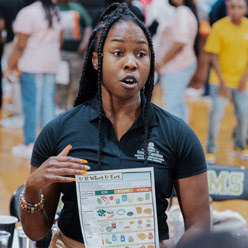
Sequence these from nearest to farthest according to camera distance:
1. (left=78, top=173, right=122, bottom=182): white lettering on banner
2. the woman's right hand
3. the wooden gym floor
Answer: the woman's right hand, (left=78, top=173, right=122, bottom=182): white lettering on banner, the wooden gym floor

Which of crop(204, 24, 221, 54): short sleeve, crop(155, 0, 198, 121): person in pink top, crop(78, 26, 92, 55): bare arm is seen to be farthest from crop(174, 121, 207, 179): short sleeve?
crop(78, 26, 92, 55): bare arm

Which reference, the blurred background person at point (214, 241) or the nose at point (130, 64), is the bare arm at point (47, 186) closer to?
the nose at point (130, 64)

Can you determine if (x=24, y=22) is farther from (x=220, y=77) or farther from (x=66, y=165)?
(x=66, y=165)

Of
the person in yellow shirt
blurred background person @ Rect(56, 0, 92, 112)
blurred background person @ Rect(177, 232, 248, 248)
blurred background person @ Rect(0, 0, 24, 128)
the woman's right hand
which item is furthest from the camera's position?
blurred background person @ Rect(0, 0, 24, 128)

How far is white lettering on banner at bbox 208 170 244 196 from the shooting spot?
354 cm

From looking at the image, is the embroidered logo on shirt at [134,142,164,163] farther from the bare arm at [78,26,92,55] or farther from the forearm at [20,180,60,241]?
the bare arm at [78,26,92,55]

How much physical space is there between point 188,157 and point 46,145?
540mm

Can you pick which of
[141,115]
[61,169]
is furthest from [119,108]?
[61,169]

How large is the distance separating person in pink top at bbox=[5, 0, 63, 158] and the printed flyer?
4182 mm

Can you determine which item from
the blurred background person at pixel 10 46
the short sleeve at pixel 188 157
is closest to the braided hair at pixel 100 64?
the short sleeve at pixel 188 157

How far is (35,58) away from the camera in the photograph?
6.47m

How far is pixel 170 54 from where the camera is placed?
21.2ft

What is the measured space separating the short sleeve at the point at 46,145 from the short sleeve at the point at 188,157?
1.54ft

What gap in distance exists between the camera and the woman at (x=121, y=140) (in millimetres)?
2365
